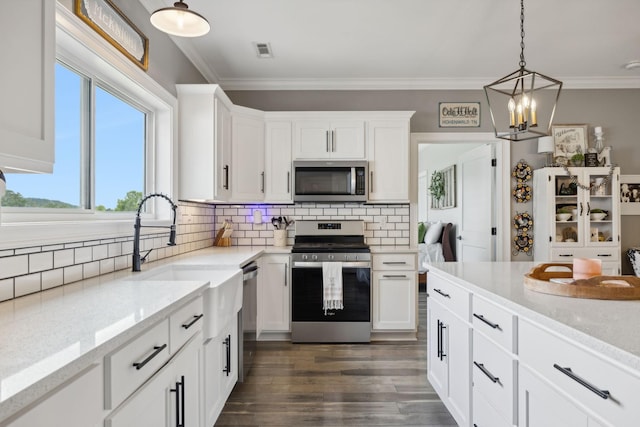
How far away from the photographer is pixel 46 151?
1123mm

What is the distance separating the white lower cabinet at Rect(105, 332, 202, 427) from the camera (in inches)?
42.7

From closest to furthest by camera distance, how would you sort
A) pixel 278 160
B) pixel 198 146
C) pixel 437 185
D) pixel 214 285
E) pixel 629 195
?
pixel 214 285, pixel 198 146, pixel 278 160, pixel 629 195, pixel 437 185

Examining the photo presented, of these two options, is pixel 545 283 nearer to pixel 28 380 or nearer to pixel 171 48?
pixel 28 380

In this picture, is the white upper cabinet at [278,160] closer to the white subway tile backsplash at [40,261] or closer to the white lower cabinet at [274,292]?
the white lower cabinet at [274,292]

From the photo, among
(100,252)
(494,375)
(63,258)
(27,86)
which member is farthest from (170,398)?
(494,375)

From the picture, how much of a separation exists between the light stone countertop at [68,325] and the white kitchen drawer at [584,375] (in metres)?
1.29

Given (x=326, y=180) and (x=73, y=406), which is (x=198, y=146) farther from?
(x=73, y=406)

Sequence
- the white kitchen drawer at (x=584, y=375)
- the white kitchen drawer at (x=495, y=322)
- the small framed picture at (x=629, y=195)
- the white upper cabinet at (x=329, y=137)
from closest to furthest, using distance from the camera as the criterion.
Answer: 1. the white kitchen drawer at (x=584, y=375)
2. the white kitchen drawer at (x=495, y=322)
3. the white upper cabinet at (x=329, y=137)
4. the small framed picture at (x=629, y=195)

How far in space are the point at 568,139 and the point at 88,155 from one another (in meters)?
4.41

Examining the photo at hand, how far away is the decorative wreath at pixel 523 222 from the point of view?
3953 mm

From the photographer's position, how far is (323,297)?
3.42 meters

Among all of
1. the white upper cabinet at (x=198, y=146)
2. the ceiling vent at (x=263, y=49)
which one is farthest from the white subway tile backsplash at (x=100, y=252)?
the ceiling vent at (x=263, y=49)

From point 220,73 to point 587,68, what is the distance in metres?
3.72

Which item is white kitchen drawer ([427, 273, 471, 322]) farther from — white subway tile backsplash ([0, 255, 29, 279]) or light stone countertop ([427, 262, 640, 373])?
white subway tile backsplash ([0, 255, 29, 279])
